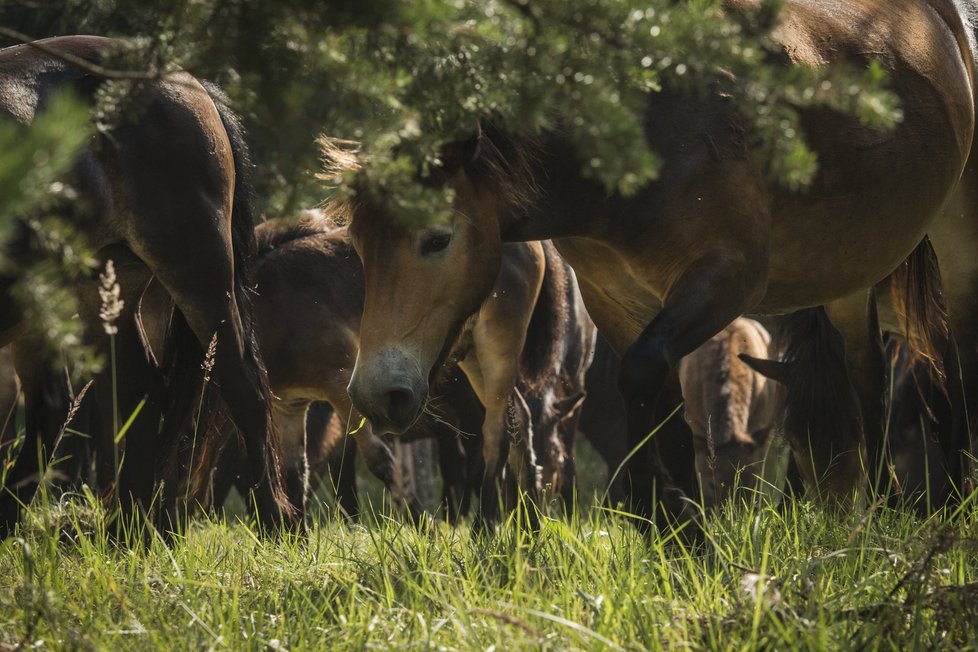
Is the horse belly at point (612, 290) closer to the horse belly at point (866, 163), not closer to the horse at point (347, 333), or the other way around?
the horse belly at point (866, 163)

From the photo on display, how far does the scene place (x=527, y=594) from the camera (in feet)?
8.39

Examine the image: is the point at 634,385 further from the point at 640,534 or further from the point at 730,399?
the point at 730,399

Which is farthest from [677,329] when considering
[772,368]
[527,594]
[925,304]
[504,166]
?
[772,368]

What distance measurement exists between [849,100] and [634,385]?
166 cm

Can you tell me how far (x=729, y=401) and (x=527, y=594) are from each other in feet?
21.1

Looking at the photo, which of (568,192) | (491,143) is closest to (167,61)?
(491,143)

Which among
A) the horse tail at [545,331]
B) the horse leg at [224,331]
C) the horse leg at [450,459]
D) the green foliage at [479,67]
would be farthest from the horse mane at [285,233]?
the green foliage at [479,67]

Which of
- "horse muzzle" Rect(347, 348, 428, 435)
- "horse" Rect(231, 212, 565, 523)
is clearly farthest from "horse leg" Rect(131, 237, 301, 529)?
"horse" Rect(231, 212, 565, 523)

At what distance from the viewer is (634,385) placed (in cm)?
343

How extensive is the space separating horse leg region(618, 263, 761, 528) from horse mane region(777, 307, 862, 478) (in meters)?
1.73

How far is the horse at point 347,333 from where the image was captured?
22.4 feet

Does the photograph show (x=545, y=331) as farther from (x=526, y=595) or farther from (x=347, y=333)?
(x=526, y=595)

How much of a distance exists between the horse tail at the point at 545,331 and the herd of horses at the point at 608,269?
32.6 inches

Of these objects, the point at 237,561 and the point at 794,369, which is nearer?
the point at 237,561
